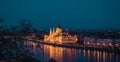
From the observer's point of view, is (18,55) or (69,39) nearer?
(18,55)

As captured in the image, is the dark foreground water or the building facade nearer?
the dark foreground water

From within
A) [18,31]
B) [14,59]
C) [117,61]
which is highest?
[18,31]

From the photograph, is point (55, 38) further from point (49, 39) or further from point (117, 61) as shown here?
point (117, 61)

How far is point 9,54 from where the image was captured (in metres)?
7.20

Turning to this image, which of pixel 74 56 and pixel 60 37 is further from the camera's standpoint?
pixel 60 37

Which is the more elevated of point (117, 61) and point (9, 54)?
point (9, 54)

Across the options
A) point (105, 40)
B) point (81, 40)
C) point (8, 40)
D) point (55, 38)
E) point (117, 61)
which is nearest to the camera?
point (8, 40)

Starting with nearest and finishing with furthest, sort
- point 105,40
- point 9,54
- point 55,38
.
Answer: point 9,54 → point 105,40 → point 55,38

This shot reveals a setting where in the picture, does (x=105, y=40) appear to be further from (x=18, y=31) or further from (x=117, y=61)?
(x=18, y=31)

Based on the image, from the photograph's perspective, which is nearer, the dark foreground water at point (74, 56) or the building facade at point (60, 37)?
the dark foreground water at point (74, 56)

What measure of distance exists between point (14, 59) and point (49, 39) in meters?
51.0

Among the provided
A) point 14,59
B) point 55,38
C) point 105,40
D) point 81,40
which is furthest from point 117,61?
point 55,38

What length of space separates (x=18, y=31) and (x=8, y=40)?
117 cm

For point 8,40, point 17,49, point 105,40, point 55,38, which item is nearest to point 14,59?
point 17,49
